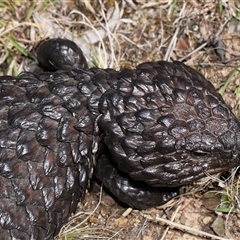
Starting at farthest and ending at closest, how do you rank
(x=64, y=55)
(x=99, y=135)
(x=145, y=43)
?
(x=145, y=43)
(x=64, y=55)
(x=99, y=135)

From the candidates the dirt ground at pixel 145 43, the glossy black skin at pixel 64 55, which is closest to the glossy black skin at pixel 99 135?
the dirt ground at pixel 145 43

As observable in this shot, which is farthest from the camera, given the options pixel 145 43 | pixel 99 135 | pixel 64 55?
pixel 145 43

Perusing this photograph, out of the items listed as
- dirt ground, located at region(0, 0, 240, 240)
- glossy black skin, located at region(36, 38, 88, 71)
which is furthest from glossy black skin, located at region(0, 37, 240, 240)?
glossy black skin, located at region(36, 38, 88, 71)

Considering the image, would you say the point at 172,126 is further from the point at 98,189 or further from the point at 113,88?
the point at 98,189

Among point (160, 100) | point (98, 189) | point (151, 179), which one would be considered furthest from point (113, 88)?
point (98, 189)

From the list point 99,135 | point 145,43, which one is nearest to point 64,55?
point 145,43

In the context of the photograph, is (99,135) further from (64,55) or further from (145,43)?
(145,43)

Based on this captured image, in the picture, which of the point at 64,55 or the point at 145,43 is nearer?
the point at 64,55
